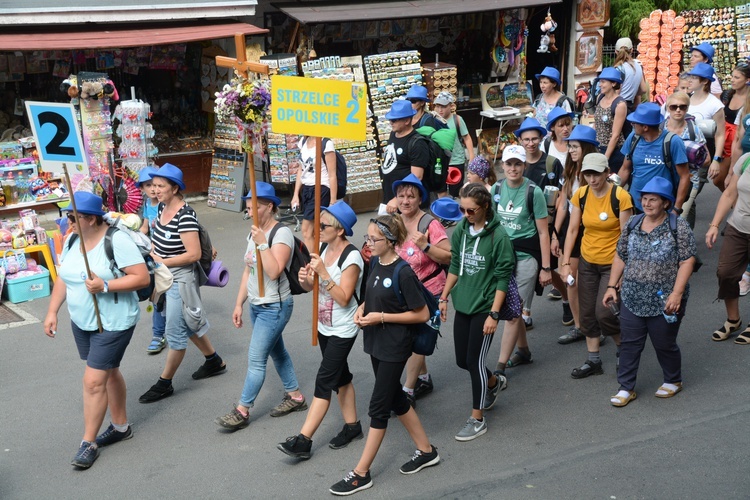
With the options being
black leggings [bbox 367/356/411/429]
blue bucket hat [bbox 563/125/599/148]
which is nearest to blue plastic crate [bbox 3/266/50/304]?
black leggings [bbox 367/356/411/429]

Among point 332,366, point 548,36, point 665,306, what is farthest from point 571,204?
point 548,36

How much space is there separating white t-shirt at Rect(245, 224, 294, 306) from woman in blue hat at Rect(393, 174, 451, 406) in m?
0.83

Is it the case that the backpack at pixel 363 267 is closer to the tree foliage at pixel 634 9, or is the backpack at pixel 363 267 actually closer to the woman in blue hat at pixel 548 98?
the woman in blue hat at pixel 548 98

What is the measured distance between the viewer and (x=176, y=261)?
6.89 m

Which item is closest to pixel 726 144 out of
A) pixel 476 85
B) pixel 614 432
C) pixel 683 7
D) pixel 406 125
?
pixel 406 125

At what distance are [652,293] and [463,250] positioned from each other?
1463 mm

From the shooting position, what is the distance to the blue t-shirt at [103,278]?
6.05 metres

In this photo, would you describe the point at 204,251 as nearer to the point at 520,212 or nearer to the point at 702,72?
the point at 520,212

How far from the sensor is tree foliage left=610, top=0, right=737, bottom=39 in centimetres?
2014

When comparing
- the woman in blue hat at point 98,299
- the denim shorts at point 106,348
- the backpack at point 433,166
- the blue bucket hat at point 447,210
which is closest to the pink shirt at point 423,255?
the blue bucket hat at point 447,210

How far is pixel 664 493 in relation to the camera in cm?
555

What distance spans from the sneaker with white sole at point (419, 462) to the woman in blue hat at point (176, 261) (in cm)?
222

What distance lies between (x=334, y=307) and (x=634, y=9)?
54.4 feet

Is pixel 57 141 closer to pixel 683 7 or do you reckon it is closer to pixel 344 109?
pixel 344 109
